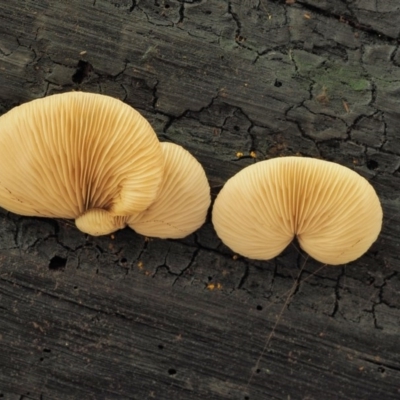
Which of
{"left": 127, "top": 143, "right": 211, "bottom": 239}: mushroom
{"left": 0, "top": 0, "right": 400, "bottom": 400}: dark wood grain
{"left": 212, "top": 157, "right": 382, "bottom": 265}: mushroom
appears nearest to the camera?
{"left": 212, "top": 157, "right": 382, "bottom": 265}: mushroom

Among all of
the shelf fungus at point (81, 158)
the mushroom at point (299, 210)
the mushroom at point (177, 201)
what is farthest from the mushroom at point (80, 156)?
the mushroom at point (299, 210)

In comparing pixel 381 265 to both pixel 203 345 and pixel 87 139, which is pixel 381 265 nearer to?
pixel 203 345

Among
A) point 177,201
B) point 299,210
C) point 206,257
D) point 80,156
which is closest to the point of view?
point 80,156

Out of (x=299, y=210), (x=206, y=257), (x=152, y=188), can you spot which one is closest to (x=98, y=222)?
(x=152, y=188)

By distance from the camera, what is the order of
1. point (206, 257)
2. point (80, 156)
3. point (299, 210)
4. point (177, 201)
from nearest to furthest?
point (80, 156)
point (299, 210)
point (177, 201)
point (206, 257)

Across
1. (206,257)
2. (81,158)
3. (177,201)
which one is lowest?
(206,257)

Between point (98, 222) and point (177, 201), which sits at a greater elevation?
point (177, 201)

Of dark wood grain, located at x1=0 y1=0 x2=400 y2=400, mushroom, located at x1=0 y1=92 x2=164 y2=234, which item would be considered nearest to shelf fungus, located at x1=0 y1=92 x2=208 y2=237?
mushroom, located at x1=0 y1=92 x2=164 y2=234

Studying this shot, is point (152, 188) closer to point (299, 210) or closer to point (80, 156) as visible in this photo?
point (80, 156)

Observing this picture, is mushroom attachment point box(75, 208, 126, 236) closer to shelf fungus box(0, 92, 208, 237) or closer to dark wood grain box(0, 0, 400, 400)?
shelf fungus box(0, 92, 208, 237)
